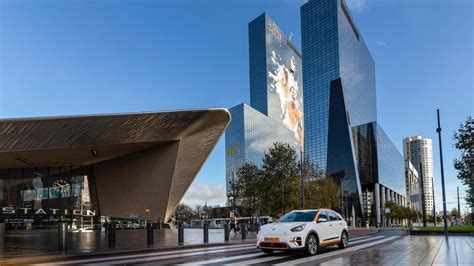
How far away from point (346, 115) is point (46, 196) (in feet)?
320

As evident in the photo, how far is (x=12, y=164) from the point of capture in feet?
107

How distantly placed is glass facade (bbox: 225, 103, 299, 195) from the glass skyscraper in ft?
44.2

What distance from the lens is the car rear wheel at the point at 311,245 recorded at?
42.5ft

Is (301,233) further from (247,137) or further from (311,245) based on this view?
(247,137)

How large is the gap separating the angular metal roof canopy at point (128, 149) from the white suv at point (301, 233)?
13224 millimetres

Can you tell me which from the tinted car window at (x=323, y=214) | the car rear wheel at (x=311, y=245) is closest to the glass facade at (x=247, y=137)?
the tinted car window at (x=323, y=214)

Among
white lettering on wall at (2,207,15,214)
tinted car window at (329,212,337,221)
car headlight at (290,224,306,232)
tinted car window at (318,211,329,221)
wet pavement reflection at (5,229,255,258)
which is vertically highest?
tinted car window at (318,211,329,221)

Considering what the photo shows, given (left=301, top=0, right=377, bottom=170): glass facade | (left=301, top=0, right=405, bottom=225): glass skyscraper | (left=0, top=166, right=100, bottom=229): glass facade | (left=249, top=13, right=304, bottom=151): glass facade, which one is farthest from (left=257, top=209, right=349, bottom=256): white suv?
(left=249, top=13, right=304, bottom=151): glass facade

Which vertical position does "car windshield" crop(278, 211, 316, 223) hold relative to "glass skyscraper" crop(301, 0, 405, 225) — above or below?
below

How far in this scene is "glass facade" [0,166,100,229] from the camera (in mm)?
35844

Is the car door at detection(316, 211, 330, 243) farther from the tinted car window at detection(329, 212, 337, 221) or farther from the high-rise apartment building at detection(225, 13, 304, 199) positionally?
the high-rise apartment building at detection(225, 13, 304, 199)

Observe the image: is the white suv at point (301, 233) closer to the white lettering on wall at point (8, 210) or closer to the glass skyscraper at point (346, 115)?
the white lettering on wall at point (8, 210)

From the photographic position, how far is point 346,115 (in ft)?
401

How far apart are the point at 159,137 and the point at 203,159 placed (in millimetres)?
7536
